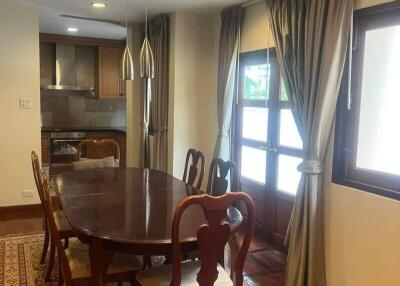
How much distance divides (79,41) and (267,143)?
4400mm

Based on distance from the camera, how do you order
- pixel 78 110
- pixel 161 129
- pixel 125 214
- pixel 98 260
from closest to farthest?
1. pixel 98 260
2. pixel 125 214
3. pixel 161 129
4. pixel 78 110

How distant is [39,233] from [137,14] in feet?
9.01

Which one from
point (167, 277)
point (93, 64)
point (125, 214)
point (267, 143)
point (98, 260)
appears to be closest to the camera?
point (98, 260)

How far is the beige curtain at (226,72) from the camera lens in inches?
161

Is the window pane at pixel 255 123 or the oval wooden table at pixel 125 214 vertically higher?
the window pane at pixel 255 123

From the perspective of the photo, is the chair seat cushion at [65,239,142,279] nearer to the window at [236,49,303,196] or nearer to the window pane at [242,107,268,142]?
the window at [236,49,303,196]

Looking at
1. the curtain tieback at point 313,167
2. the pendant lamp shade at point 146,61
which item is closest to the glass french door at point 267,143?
the curtain tieback at point 313,167

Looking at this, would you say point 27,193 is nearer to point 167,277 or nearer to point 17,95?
point 17,95

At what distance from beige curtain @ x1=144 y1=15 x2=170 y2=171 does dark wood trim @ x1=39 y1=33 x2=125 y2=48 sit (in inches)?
79.8

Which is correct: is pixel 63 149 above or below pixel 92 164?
below

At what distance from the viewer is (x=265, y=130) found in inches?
154

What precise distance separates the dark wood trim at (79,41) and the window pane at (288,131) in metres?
4.24

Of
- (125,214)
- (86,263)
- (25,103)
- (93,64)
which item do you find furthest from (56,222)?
(93,64)

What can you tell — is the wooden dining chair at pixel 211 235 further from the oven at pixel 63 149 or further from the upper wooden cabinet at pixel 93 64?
the upper wooden cabinet at pixel 93 64
